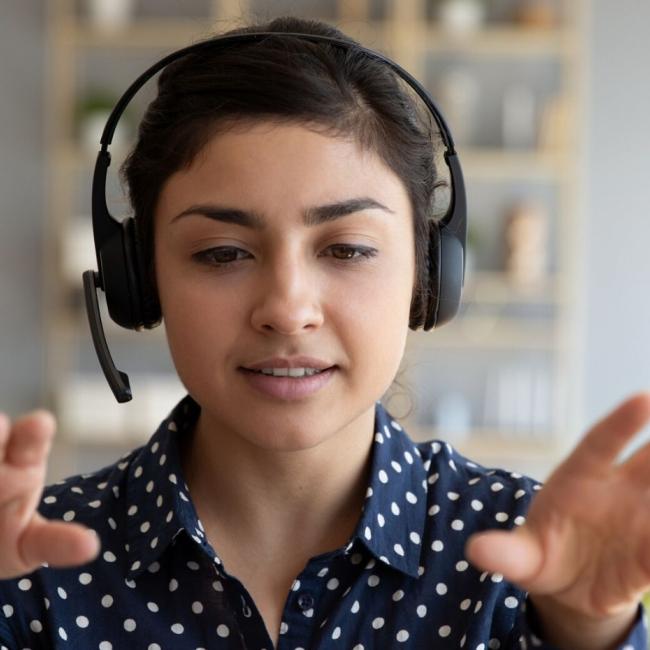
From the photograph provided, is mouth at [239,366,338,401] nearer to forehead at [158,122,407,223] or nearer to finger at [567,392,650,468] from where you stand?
forehead at [158,122,407,223]

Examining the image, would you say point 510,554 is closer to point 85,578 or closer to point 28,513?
point 28,513

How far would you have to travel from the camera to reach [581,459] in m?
0.92

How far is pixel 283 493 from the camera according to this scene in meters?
1.27

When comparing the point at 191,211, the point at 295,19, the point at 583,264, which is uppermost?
the point at 295,19

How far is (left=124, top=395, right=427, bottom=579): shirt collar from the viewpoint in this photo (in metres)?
1.23

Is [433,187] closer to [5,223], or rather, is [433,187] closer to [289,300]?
[289,300]

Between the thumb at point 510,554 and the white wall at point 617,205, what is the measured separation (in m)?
3.67

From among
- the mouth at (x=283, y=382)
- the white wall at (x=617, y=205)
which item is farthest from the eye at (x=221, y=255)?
the white wall at (x=617, y=205)

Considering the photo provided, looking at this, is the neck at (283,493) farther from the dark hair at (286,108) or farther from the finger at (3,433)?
the finger at (3,433)

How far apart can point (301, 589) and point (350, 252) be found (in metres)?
0.32

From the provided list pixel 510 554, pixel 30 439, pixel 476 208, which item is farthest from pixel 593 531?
pixel 476 208

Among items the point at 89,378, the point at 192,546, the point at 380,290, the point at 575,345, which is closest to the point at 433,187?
the point at 380,290

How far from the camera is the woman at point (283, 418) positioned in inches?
45.6

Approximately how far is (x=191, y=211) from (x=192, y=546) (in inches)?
13.0
